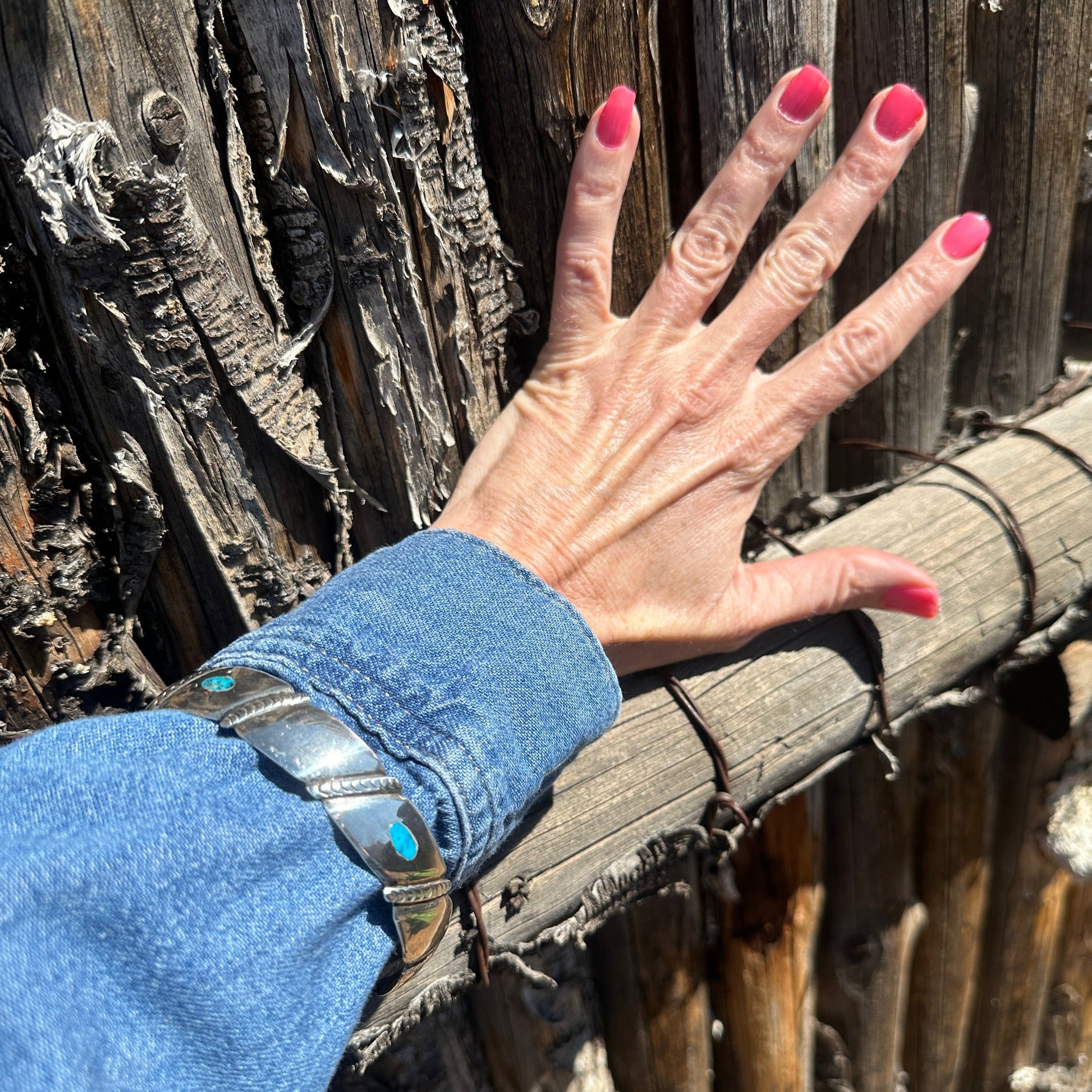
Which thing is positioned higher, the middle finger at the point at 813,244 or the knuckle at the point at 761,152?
the knuckle at the point at 761,152

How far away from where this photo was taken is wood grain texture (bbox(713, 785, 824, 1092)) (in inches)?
64.8

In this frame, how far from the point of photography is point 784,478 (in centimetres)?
139

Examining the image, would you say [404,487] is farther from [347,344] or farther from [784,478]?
[784,478]

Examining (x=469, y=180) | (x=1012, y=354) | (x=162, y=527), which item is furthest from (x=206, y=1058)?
(x=1012, y=354)

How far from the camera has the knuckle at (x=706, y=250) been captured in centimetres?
108

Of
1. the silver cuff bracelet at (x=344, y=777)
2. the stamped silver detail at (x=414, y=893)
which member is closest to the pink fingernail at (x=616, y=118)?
the silver cuff bracelet at (x=344, y=777)

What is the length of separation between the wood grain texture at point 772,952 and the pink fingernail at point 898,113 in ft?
3.64

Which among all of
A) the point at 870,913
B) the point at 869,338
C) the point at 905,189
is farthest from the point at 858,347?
the point at 870,913

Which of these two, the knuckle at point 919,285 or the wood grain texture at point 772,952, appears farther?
the wood grain texture at point 772,952

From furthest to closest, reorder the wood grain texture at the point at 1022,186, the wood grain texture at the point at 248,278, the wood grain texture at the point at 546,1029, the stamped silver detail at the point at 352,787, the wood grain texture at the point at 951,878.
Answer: the wood grain texture at the point at 951,878 < the wood grain texture at the point at 546,1029 < the wood grain texture at the point at 1022,186 < the wood grain texture at the point at 248,278 < the stamped silver detail at the point at 352,787

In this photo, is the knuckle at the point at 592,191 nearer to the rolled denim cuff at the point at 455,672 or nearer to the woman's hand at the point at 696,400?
the woman's hand at the point at 696,400

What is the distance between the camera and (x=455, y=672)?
2.71ft

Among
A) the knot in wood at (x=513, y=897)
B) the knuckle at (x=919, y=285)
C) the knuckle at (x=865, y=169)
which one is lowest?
the knot in wood at (x=513, y=897)

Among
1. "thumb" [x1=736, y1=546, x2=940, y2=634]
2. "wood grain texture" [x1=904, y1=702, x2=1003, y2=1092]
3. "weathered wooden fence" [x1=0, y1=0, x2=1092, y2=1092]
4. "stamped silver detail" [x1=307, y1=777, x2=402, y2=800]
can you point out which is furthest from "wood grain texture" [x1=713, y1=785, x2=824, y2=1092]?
"stamped silver detail" [x1=307, y1=777, x2=402, y2=800]
